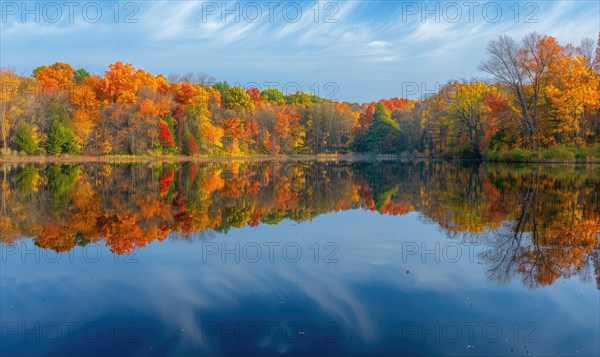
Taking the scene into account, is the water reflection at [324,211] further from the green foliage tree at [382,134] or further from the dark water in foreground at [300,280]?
the green foliage tree at [382,134]

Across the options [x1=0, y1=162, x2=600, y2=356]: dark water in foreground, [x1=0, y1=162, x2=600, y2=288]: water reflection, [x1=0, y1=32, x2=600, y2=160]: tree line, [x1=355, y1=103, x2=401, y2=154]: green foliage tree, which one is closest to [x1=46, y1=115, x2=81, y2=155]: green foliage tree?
[x1=0, y1=32, x2=600, y2=160]: tree line

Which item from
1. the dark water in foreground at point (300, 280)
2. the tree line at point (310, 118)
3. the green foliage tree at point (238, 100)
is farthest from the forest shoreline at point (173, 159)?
the dark water in foreground at point (300, 280)

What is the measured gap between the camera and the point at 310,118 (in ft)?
276

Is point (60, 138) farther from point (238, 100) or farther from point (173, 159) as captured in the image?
point (238, 100)

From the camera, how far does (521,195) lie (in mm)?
19016

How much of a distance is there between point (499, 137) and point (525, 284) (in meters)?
45.9

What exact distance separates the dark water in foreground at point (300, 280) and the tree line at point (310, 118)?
33.3 m

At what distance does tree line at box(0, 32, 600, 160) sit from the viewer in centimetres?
4491

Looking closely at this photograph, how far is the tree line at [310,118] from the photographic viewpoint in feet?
147

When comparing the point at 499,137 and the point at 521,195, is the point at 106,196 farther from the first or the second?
the point at 499,137

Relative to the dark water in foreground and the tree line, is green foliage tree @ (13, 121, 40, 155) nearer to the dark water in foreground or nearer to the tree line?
the tree line

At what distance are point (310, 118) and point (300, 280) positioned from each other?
7705 centimetres

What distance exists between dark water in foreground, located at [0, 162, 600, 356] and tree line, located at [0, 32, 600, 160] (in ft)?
109

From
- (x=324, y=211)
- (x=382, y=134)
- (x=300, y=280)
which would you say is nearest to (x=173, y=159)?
(x=382, y=134)
